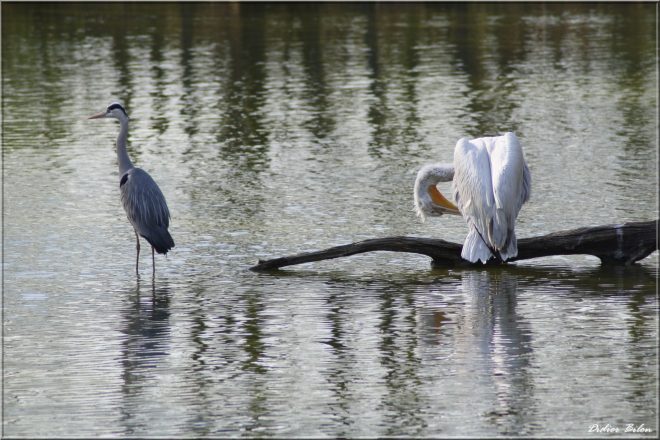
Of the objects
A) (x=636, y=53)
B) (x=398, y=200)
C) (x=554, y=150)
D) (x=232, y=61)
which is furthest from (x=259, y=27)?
(x=398, y=200)

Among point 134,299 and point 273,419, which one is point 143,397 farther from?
point 134,299

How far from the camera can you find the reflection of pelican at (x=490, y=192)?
35.6 ft

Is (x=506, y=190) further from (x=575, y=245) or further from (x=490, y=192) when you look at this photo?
(x=575, y=245)

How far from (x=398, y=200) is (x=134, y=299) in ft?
14.4

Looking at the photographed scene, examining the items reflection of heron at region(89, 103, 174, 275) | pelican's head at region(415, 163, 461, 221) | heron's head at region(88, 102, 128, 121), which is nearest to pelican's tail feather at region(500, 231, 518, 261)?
pelican's head at region(415, 163, 461, 221)

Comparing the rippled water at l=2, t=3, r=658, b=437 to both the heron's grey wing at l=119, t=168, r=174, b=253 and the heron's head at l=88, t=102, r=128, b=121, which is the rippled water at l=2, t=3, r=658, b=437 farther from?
the heron's head at l=88, t=102, r=128, b=121

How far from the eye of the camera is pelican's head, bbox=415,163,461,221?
11.7 metres

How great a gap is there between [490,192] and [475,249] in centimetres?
47

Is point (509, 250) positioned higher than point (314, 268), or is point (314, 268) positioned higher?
point (509, 250)

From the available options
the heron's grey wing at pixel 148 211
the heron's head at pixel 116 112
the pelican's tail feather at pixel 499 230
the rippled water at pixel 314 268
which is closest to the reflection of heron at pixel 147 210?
the heron's grey wing at pixel 148 211

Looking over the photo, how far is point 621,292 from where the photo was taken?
10305 mm

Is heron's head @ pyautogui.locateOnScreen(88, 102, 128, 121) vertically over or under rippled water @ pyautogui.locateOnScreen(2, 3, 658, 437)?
over

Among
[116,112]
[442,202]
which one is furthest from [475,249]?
[116,112]

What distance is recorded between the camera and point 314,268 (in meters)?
11.4
